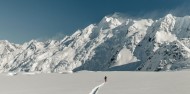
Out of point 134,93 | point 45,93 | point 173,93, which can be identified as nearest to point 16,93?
point 45,93

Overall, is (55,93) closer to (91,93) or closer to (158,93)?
(91,93)

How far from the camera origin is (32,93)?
4778cm

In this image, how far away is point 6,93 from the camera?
48.9 metres

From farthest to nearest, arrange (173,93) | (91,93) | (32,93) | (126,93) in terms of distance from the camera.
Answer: (32,93)
(91,93)
(126,93)
(173,93)

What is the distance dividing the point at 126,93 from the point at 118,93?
0.92 metres

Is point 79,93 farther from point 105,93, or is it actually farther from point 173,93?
point 173,93

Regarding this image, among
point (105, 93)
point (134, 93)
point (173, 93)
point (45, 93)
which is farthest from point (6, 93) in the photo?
point (173, 93)

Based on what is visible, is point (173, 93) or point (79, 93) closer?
point (173, 93)

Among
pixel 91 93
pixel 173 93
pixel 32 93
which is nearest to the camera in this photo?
pixel 173 93

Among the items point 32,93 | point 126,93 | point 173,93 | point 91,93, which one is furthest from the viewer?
point 32,93

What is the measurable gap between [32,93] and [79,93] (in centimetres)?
673

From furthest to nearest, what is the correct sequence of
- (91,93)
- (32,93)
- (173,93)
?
(32,93), (91,93), (173,93)

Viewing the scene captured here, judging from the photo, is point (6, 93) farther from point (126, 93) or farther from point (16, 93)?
point (126, 93)

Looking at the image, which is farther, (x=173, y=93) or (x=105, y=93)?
(x=105, y=93)
